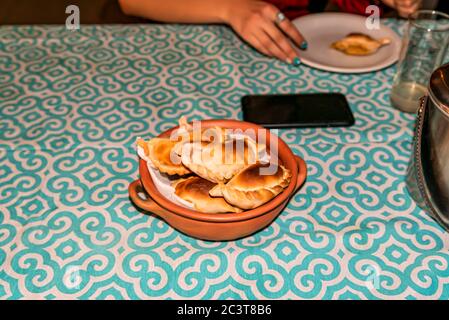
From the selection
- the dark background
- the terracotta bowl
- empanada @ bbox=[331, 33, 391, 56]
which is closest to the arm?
empanada @ bbox=[331, 33, 391, 56]

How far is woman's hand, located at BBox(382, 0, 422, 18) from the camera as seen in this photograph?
4.33 feet

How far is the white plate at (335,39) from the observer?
1.08 m

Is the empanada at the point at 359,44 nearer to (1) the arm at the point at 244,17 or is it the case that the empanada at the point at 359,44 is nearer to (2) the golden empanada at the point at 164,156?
(1) the arm at the point at 244,17

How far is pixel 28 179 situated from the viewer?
82 centimetres

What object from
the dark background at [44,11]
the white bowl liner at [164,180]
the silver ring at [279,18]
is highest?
the silver ring at [279,18]

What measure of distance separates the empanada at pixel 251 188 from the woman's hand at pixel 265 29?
1.82 ft

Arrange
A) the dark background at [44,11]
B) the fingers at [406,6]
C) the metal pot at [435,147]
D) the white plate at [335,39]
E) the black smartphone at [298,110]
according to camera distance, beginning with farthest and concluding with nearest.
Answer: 1. the dark background at [44,11]
2. the fingers at [406,6]
3. the white plate at [335,39]
4. the black smartphone at [298,110]
5. the metal pot at [435,147]

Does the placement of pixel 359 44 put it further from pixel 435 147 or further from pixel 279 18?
pixel 435 147

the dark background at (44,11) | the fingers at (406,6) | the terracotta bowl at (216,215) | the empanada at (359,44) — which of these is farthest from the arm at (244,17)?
the dark background at (44,11)

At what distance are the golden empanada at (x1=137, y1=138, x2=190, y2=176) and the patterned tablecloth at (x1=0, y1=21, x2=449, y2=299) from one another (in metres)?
0.13

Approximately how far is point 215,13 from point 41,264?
0.85 meters

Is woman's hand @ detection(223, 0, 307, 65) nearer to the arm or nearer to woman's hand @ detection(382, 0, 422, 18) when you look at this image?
the arm

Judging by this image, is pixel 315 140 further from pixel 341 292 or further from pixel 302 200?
pixel 341 292
